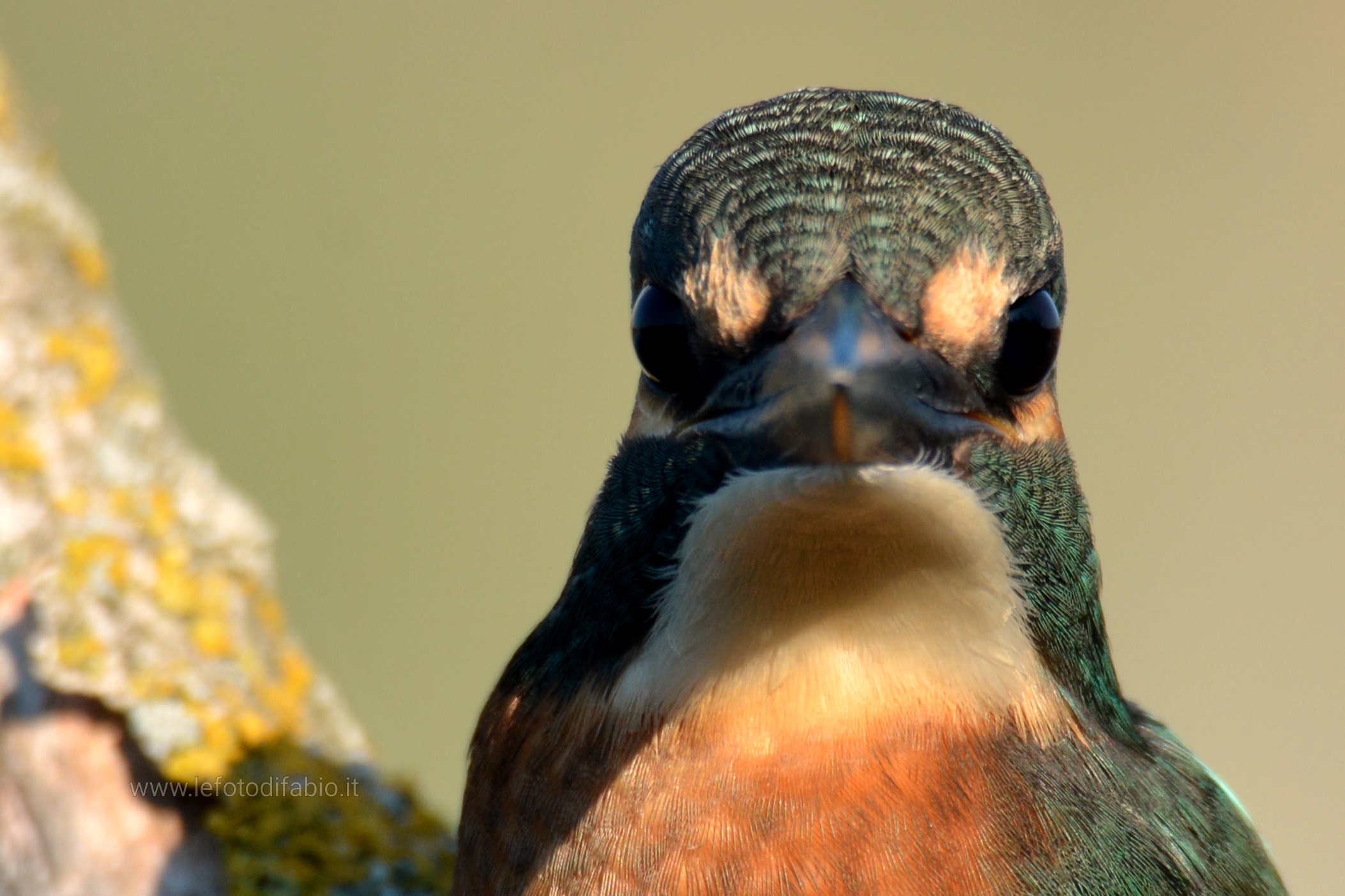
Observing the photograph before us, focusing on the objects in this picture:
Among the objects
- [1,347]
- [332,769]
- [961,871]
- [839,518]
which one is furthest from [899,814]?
[1,347]

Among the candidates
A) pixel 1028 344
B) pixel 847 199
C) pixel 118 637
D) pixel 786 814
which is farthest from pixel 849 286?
pixel 118 637

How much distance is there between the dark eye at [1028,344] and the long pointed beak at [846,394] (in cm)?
15

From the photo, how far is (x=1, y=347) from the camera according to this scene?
117 inches

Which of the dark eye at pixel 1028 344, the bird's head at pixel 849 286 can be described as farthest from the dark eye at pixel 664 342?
the dark eye at pixel 1028 344

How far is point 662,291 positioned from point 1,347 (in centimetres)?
181

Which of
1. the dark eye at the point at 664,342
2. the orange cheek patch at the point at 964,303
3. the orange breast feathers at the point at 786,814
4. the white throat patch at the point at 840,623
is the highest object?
the orange cheek patch at the point at 964,303

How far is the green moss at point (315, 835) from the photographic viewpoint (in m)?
2.88

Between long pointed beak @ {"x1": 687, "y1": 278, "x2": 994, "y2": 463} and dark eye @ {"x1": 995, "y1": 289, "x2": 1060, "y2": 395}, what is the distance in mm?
150

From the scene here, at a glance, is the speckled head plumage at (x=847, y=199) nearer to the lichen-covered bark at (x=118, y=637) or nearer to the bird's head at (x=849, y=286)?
the bird's head at (x=849, y=286)

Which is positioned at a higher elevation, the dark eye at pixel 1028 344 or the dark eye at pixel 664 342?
the dark eye at pixel 1028 344

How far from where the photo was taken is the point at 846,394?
1.73 meters

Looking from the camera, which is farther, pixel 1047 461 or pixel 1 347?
pixel 1 347

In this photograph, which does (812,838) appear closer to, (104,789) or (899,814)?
(899,814)

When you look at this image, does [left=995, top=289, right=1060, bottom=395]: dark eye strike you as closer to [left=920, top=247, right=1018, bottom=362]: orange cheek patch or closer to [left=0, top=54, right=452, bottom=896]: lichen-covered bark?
[left=920, top=247, right=1018, bottom=362]: orange cheek patch
